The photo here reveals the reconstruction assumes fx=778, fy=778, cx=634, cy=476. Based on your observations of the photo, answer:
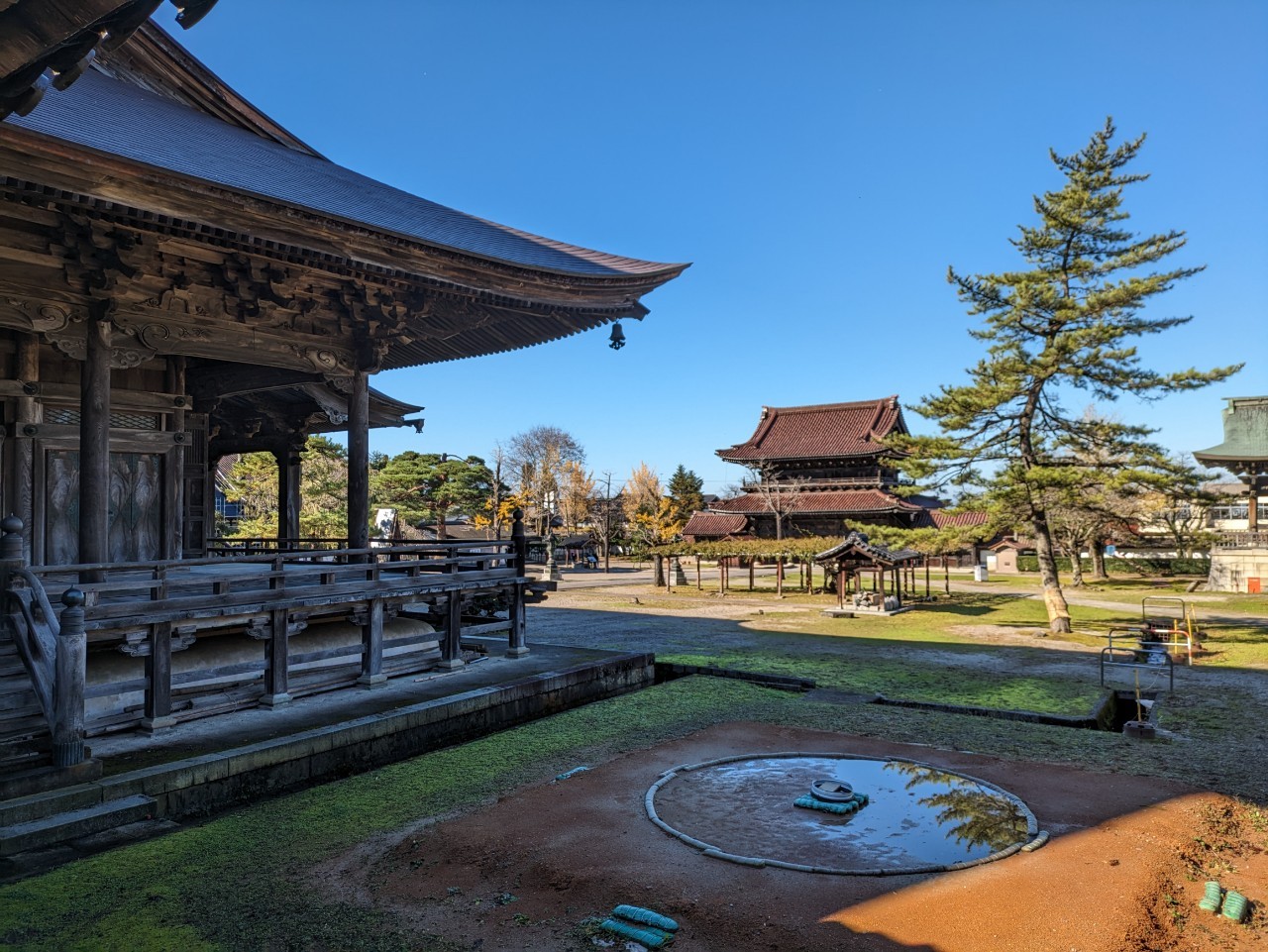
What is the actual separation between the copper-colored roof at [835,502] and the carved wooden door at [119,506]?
105 feet

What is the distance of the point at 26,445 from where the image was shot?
927 centimetres

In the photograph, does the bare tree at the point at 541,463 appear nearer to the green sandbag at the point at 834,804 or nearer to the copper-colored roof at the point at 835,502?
the copper-colored roof at the point at 835,502

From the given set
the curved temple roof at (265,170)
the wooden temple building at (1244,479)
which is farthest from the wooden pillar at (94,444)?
the wooden temple building at (1244,479)

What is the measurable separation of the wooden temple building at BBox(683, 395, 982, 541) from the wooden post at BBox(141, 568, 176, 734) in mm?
33039

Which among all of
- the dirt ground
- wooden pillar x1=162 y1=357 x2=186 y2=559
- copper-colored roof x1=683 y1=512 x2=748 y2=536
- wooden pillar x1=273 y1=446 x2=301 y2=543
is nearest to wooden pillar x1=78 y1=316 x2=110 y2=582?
wooden pillar x1=162 y1=357 x2=186 y2=559

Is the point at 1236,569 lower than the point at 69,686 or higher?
lower

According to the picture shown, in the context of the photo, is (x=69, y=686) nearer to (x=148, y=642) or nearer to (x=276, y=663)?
(x=148, y=642)

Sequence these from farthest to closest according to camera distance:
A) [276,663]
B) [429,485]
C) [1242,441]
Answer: [429,485] < [1242,441] < [276,663]

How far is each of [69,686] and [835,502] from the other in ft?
119

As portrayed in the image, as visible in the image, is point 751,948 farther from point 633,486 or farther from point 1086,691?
point 633,486

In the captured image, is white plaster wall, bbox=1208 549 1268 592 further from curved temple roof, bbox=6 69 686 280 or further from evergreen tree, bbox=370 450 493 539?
evergreen tree, bbox=370 450 493 539

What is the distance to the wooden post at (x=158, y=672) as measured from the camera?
7.83 meters

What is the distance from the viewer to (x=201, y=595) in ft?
27.5

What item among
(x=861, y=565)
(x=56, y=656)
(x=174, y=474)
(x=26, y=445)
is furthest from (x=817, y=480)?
(x=56, y=656)
